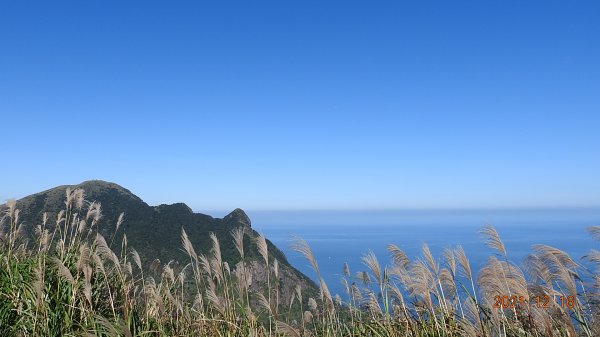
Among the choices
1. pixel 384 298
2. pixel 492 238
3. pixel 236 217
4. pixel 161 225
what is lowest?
pixel 161 225

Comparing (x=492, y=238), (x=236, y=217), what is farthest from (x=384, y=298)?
(x=236, y=217)

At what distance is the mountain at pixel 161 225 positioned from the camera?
5250 cm

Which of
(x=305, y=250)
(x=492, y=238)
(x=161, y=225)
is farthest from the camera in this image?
(x=161, y=225)

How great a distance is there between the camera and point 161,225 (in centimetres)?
6581

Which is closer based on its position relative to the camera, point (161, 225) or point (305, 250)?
point (305, 250)

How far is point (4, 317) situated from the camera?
5734mm

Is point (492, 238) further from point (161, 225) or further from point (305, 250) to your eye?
point (161, 225)

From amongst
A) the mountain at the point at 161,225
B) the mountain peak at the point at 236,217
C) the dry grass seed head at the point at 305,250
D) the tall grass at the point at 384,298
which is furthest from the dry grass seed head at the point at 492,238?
the mountain peak at the point at 236,217

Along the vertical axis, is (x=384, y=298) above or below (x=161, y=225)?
above

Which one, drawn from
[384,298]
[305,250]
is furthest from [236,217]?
[305,250]

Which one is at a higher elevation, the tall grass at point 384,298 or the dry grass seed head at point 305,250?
the dry grass seed head at point 305,250

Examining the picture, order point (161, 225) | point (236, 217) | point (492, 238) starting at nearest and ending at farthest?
point (492, 238) → point (161, 225) → point (236, 217)

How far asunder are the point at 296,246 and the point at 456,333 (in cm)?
218

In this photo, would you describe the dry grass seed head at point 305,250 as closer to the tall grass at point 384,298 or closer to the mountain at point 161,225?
the tall grass at point 384,298
